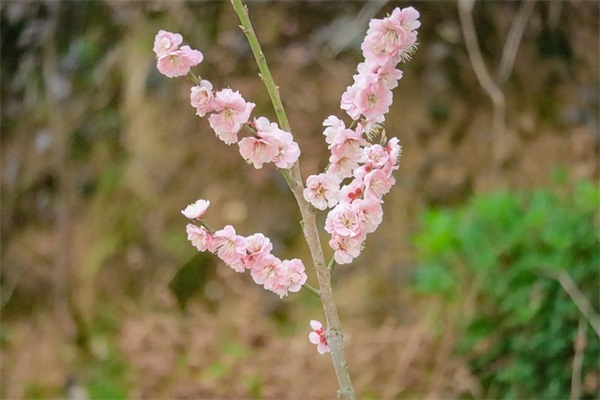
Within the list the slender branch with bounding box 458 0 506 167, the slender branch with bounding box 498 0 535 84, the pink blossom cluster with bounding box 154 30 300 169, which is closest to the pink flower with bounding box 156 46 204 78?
the pink blossom cluster with bounding box 154 30 300 169

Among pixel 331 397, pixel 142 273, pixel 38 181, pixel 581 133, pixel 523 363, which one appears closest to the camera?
pixel 523 363

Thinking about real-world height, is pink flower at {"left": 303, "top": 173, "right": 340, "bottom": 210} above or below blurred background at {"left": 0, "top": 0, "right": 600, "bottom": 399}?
below

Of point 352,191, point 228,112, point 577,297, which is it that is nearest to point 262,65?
point 228,112

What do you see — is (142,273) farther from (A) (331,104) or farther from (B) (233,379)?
(A) (331,104)

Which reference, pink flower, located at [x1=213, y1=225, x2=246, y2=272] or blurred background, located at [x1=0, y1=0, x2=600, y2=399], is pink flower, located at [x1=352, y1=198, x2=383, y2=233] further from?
blurred background, located at [x1=0, y1=0, x2=600, y2=399]

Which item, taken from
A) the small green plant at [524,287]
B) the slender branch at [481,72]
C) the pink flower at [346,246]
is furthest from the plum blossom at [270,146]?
the slender branch at [481,72]

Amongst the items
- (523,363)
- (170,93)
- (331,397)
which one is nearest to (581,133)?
(523,363)

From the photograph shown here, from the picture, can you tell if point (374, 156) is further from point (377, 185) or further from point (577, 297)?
point (577, 297)
